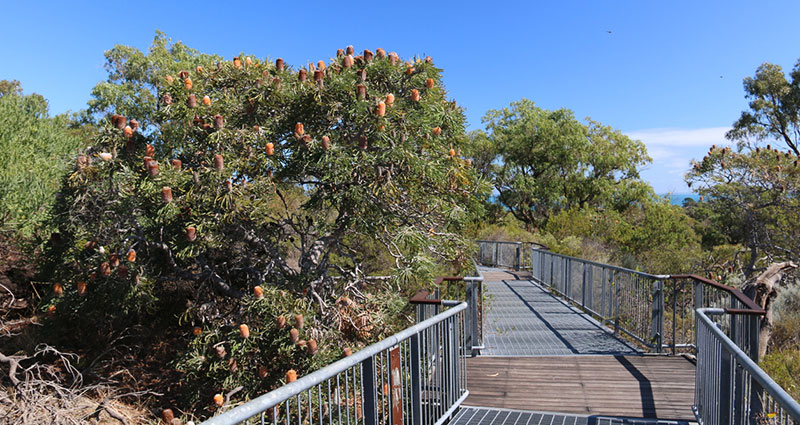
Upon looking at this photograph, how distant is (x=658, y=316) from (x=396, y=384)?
515cm

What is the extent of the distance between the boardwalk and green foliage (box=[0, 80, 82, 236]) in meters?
5.69

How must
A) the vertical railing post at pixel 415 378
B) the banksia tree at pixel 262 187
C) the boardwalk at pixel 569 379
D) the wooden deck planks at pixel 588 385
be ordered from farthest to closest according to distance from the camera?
the banksia tree at pixel 262 187, the wooden deck planks at pixel 588 385, the boardwalk at pixel 569 379, the vertical railing post at pixel 415 378

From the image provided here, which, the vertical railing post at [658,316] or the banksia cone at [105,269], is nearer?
the banksia cone at [105,269]

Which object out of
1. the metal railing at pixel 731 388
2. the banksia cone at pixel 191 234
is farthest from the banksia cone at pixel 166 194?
the metal railing at pixel 731 388

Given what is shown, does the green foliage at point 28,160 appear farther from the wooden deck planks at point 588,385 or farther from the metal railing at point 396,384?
the wooden deck planks at point 588,385

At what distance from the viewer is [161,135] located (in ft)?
24.5

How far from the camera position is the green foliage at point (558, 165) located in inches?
1308

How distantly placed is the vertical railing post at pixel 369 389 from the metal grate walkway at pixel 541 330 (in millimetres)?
4554

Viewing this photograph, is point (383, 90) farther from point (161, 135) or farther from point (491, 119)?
point (491, 119)

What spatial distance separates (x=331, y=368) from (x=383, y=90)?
5.08 meters

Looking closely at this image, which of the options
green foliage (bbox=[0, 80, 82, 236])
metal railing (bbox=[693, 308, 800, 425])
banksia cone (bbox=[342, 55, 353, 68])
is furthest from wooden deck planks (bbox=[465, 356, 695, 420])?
green foliage (bbox=[0, 80, 82, 236])

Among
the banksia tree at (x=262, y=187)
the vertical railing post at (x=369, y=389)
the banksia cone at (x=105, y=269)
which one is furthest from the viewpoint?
the banksia cone at (x=105, y=269)

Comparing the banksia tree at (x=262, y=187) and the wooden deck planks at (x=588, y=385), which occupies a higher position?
the banksia tree at (x=262, y=187)

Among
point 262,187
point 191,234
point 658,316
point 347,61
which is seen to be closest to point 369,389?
point 191,234
